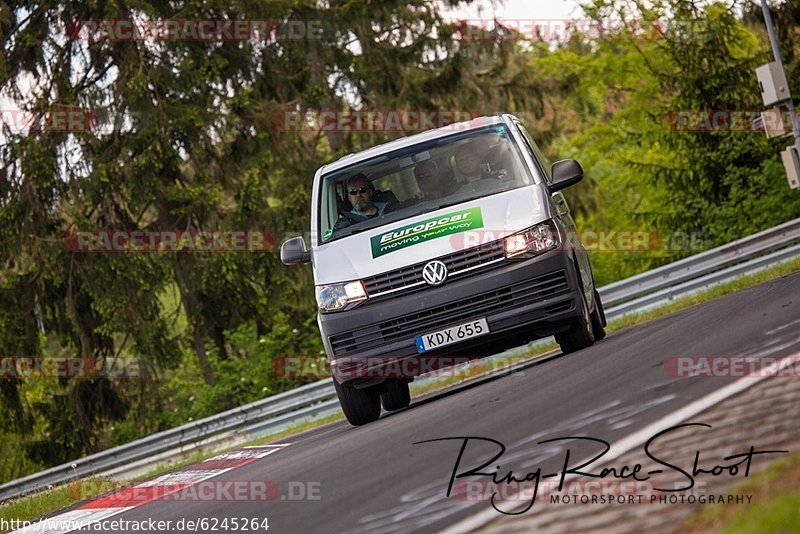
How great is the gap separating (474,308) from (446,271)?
1.20 feet

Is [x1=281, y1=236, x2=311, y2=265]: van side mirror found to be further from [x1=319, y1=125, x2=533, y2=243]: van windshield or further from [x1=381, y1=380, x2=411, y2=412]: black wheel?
[x1=381, y1=380, x2=411, y2=412]: black wheel

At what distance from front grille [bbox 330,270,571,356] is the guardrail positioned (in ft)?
22.6

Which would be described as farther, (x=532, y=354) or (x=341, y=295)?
(x=532, y=354)

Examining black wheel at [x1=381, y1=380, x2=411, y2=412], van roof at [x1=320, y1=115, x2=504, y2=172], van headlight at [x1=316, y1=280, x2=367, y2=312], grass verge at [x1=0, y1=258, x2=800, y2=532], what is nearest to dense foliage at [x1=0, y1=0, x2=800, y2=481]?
grass verge at [x1=0, y1=258, x2=800, y2=532]

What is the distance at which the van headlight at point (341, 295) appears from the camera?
31.1ft

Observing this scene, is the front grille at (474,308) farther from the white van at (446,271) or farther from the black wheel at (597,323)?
the black wheel at (597,323)

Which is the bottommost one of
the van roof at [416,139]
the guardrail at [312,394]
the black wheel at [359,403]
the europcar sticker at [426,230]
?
the guardrail at [312,394]

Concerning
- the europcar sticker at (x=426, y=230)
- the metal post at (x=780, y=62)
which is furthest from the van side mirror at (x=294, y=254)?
the metal post at (x=780, y=62)

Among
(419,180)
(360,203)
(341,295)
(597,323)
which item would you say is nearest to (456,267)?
(341,295)

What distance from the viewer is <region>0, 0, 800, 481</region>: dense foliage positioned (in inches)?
982

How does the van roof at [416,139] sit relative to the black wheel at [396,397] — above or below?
above

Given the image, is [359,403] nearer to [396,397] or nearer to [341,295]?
[341,295]

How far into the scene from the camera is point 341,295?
376 inches

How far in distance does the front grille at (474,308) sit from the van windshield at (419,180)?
0.99 metres
